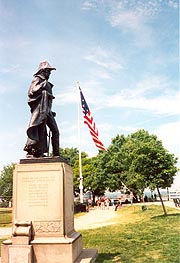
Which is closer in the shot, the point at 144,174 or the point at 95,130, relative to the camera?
the point at 144,174

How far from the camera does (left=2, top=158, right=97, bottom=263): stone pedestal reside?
7078 millimetres

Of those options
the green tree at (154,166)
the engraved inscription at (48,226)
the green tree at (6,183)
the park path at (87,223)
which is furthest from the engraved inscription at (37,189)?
the green tree at (6,183)

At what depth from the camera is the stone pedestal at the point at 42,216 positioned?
708 centimetres

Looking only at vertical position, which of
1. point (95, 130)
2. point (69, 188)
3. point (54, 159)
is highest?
point (95, 130)

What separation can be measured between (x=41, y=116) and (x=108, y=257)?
4207 mm

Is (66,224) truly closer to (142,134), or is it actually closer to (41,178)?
(41,178)

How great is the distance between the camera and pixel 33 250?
23.5 feet

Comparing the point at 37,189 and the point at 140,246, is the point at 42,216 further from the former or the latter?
the point at 140,246

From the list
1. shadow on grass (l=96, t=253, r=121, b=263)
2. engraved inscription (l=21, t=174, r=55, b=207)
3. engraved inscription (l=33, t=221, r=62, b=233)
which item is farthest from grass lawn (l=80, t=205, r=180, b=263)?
engraved inscription (l=21, t=174, r=55, b=207)

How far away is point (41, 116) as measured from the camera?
8.11 m

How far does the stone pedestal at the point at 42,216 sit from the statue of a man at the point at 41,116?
49 centimetres

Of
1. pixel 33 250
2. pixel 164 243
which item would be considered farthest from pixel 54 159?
pixel 164 243

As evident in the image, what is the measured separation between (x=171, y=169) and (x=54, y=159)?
13.2 metres

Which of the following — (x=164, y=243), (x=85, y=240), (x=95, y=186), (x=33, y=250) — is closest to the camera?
(x=33, y=250)
